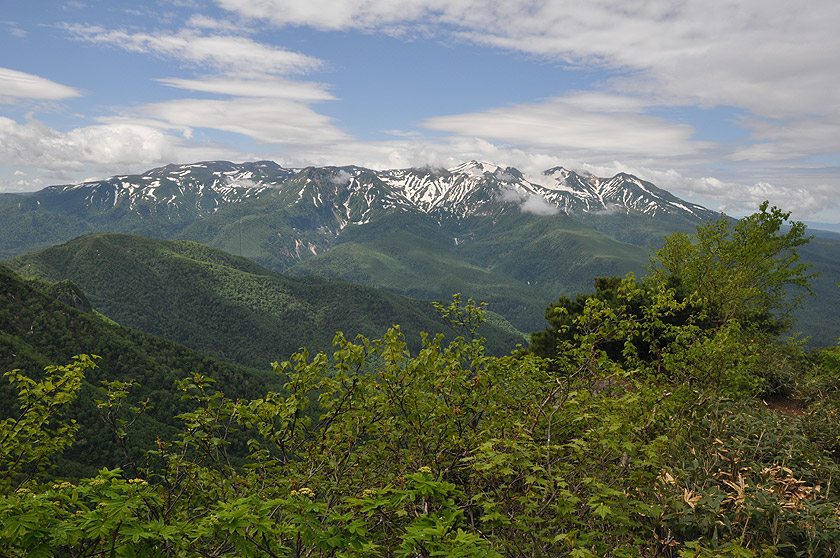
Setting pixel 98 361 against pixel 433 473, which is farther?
pixel 98 361

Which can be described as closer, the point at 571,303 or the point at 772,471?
the point at 772,471

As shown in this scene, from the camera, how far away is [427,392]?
30.1ft

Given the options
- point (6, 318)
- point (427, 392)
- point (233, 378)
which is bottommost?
point (233, 378)

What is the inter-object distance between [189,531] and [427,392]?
4786 millimetres

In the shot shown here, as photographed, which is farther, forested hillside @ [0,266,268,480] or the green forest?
forested hillside @ [0,266,268,480]

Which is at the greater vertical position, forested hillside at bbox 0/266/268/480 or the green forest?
the green forest

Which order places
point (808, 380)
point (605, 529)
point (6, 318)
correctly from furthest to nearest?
point (6, 318)
point (808, 380)
point (605, 529)

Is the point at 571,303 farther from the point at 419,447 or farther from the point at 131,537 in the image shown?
the point at 131,537

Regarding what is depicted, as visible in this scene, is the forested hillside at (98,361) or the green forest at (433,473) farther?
the forested hillside at (98,361)

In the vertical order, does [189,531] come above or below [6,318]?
above

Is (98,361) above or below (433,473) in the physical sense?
below

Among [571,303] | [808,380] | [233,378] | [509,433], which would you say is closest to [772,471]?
[509,433]

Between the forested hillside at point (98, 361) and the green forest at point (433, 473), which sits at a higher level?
the green forest at point (433, 473)

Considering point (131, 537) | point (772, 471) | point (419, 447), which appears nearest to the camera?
point (131, 537)
